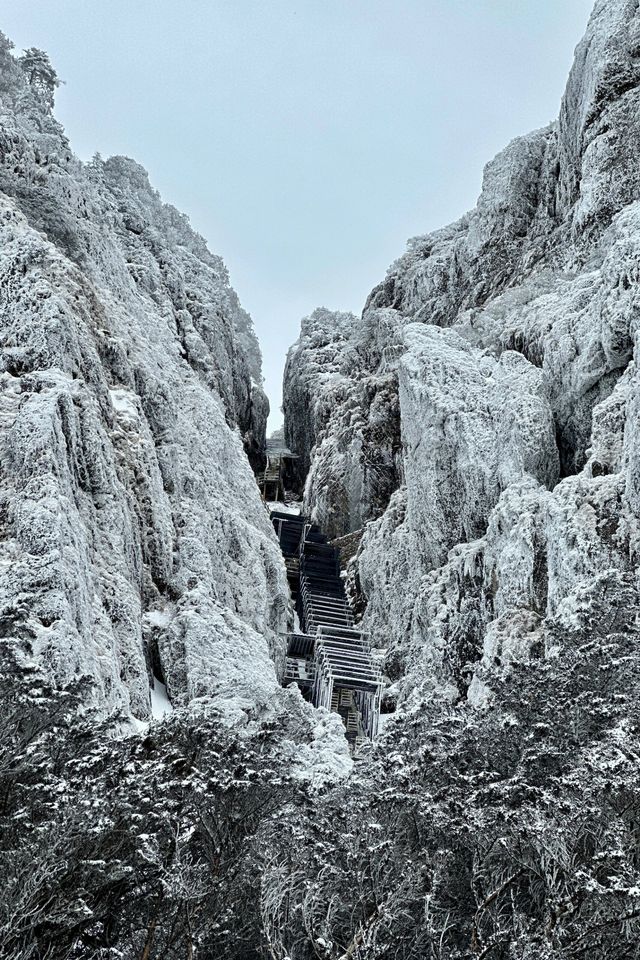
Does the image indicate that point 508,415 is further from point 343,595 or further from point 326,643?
point 343,595

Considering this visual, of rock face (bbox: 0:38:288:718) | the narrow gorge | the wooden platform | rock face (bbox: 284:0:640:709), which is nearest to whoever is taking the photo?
the narrow gorge

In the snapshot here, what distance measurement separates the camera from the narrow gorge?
640 inches

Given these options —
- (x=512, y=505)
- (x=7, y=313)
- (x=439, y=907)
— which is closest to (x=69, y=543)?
(x=7, y=313)

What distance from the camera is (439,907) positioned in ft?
57.8

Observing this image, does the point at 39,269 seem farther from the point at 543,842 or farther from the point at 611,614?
the point at 543,842

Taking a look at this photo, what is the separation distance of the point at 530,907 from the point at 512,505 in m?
20.4

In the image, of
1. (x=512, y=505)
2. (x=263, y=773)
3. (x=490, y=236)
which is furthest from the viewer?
(x=490, y=236)

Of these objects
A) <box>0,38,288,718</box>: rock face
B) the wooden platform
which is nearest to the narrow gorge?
<box>0,38,288,718</box>: rock face

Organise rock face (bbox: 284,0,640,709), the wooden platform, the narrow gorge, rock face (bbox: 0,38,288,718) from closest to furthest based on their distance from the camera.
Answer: the narrow gorge, rock face (bbox: 0,38,288,718), rock face (bbox: 284,0,640,709), the wooden platform

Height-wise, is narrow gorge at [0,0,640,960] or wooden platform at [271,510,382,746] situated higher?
narrow gorge at [0,0,640,960]

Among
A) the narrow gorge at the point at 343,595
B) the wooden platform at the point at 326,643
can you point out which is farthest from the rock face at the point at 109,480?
the wooden platform at the point at 326,643

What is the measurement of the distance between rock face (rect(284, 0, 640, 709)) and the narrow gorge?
0.21 meters

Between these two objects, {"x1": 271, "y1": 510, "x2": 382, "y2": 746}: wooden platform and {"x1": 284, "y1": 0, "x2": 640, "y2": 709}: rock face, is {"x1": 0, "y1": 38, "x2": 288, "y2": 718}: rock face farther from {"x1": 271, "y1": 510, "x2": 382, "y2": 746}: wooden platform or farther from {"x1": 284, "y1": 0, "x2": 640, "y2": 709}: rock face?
{"x1": 284, "y1": 0, "x2": 640, "y2": 709}: rock face

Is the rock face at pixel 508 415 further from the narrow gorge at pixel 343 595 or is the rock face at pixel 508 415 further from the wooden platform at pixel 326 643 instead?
the wooden platform at pixel 326 643
